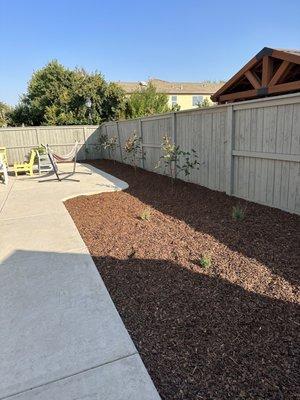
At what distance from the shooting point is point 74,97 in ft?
65.7

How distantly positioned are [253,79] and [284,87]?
3.74ft

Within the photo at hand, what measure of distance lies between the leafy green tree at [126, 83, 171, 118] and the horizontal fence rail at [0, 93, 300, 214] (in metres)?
12.5

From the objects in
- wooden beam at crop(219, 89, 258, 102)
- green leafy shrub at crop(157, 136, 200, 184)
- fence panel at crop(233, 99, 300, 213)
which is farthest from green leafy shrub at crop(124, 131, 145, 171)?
fence panel at crop(233, 99, 300, 213)

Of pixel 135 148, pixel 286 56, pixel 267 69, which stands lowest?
pixel 135 148

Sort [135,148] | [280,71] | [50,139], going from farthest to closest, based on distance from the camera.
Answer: [50,139] → [135,148] → [280,71]

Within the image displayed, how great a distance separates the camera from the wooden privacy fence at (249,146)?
4.37 metres

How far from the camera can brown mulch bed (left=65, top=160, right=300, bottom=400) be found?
182 cm

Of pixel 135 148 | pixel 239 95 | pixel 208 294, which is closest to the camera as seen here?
pixel 208 294

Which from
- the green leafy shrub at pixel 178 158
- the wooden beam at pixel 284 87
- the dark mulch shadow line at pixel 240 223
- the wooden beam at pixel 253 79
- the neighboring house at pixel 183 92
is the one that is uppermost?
the neighboring house at pixel 183 92

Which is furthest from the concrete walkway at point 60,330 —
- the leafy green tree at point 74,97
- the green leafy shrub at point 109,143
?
the leafy green tree at point 74,97

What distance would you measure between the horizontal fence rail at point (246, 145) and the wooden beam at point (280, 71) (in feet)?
8.63

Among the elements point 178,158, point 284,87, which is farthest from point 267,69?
point 178,158

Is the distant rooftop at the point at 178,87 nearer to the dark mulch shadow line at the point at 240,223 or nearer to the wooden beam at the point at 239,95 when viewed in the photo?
the wooden beam at the point at 239,95

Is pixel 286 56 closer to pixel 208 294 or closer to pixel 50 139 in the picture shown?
pixel 208 294
